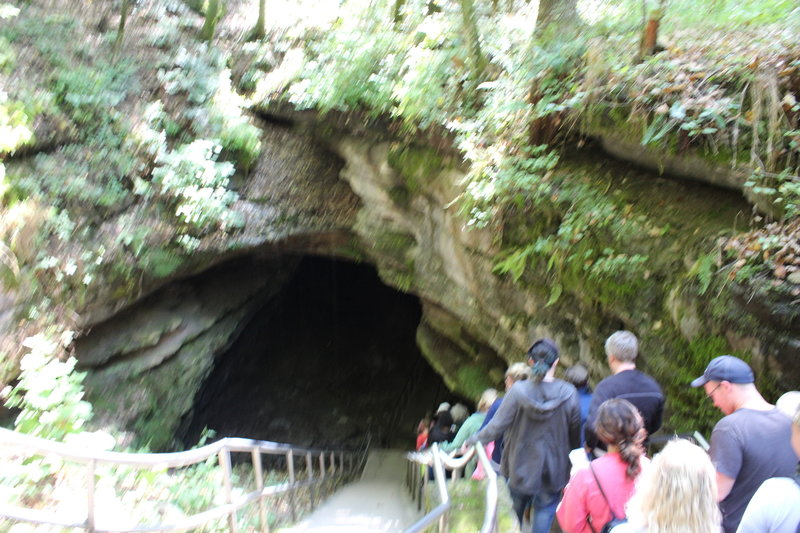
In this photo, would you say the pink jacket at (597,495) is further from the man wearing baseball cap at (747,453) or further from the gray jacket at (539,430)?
the gray jacket at (539,430)

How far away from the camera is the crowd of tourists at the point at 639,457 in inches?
82.8

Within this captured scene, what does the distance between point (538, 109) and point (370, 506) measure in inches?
206

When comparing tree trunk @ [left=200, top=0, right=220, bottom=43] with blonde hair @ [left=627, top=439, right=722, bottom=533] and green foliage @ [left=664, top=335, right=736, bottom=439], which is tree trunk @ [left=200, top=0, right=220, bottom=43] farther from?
blonde hair @ [left=627, top=439, right=722, bottom=533]

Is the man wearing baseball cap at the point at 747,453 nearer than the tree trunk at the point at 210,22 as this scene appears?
Yes

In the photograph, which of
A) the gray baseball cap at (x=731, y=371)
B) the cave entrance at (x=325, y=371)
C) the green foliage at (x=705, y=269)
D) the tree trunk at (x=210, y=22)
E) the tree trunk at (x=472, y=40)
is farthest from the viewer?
the cave entrance at (x=325, y=371)

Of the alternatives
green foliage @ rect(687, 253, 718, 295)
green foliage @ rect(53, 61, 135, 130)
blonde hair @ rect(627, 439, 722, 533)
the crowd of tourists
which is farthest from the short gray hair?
green foliage @ rect(53, 61, 135, 130)

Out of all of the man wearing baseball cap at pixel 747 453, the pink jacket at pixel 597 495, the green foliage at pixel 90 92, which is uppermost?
the green foliage at pixel 90 92

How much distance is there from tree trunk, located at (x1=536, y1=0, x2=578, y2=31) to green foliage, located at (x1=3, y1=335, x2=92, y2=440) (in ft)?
22.7

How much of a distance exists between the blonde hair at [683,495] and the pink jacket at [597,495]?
544 millimetres

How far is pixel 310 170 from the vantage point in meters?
11.2

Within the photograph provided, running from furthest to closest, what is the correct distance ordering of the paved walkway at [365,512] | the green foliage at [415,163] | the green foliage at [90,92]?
→ the green foliage at [90,92] < the green foliage at [415,163] < the paved walkway at [365,512]

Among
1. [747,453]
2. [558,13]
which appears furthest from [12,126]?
[747,453]

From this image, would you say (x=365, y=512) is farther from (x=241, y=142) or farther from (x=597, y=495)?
(x=241, y=142)

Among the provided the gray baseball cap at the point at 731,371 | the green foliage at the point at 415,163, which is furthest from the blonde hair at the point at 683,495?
the green foliage at the point at 415,163
